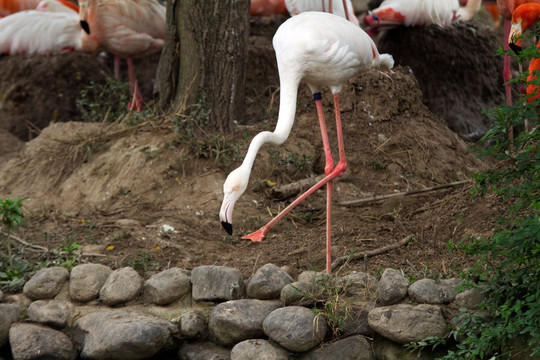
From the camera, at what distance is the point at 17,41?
26.3 feet

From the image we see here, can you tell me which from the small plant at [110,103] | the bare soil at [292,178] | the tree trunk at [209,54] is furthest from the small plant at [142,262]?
the small plant at [110,103]

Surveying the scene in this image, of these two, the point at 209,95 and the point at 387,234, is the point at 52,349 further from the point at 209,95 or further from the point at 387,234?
the point at 209,95

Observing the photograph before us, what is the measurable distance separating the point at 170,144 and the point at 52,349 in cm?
250

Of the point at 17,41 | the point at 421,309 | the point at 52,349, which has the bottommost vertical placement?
the point at 52,349

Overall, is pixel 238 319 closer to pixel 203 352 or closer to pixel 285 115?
pixel 203 352

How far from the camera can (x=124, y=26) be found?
791 cm

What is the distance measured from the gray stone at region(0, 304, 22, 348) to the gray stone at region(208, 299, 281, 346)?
1132 millimetres

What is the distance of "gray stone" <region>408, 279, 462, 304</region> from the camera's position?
13.3ft

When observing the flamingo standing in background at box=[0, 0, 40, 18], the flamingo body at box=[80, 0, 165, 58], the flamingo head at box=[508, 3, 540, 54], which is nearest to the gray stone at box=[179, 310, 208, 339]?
the flamingo head at box=[508, 3, 540, 54]

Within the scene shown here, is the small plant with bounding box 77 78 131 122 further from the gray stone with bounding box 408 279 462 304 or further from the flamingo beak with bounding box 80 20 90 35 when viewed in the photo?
the gray stone with bounding box 408 279 462 304

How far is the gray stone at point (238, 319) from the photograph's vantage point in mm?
4234

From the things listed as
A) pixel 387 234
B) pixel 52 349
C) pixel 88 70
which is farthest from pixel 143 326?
pixel 88 70

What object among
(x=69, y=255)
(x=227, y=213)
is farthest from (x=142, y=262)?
(x=227, y=213)

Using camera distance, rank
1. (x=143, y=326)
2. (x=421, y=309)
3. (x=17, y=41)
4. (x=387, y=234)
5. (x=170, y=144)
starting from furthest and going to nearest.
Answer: (x=17, y=41) → (x=170, y=144) → (x=387, y=234) → (x=143, y=326) → (x=421, y=309)
